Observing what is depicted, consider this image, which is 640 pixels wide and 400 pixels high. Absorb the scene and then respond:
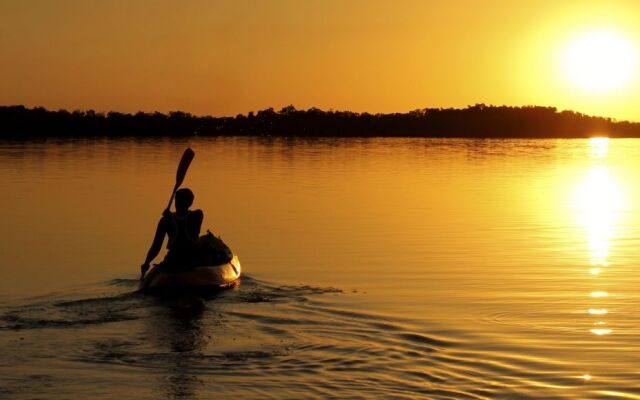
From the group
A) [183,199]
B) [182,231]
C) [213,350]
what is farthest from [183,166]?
[213,350]

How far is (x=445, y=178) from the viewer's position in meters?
47.3

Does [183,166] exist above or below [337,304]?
above

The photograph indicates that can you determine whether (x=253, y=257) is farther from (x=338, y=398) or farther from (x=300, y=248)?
(x=338, y=398)

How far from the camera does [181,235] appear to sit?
15.4 metres

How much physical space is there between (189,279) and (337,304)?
2.23 meters

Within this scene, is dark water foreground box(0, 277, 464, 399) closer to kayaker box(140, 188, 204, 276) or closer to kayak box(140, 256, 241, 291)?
kayak box(140, 256, 241, 291)

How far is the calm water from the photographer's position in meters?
10.5

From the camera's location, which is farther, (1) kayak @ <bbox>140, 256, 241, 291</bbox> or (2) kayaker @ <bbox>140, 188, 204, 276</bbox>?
(2) kayaker @ <bbox>140, 188, 204, 276</bbox>

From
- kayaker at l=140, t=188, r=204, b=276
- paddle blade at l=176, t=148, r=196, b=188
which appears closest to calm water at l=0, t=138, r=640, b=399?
kayaker at l=140, t=188, r=204, b=276

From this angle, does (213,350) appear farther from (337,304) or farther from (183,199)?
(183,199)

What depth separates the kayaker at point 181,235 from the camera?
15336mm

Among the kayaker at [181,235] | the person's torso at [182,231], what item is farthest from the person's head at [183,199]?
the person's torso at [182,231]

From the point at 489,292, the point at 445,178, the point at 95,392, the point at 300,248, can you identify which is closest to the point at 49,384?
the point at 95,392

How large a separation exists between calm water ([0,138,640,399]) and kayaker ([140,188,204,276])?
79 centimetres
